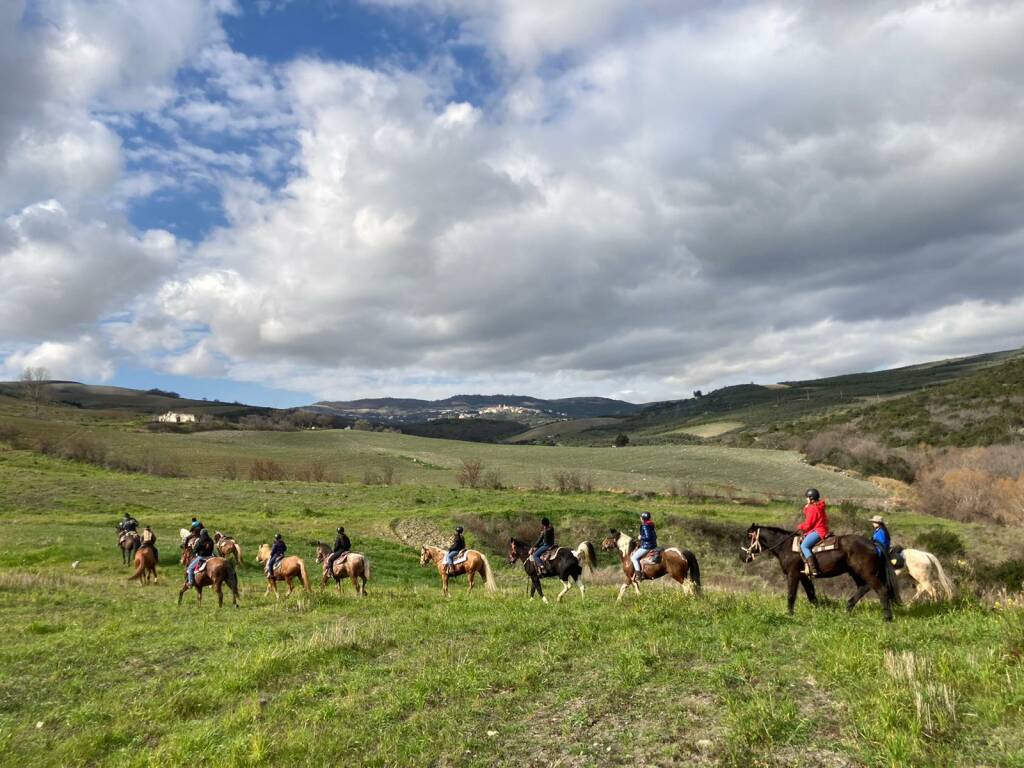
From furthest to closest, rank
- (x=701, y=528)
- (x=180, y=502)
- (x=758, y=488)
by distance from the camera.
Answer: (x=758, y=488)
(x=180, y=502)
(x=701, y=528)

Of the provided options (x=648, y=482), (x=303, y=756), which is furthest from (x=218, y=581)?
(x=648, y=482)

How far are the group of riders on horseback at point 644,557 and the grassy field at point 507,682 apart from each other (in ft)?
2.53

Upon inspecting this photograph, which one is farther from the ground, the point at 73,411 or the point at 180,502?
the point at 73,411

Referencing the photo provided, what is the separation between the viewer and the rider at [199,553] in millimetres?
18703

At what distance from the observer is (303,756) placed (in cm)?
697

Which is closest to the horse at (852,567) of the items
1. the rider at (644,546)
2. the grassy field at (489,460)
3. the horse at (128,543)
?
the rider at (644,546)

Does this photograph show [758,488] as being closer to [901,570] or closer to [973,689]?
[901,570]

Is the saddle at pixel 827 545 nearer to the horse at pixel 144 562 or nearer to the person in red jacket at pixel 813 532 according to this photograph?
the person in red jacket at pixel 813 532

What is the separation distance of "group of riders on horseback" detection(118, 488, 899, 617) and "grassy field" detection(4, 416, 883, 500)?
137ft

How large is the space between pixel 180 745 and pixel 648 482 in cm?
6139

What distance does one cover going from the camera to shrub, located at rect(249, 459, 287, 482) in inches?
2773

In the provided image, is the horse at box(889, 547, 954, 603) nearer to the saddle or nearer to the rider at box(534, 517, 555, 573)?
the saddle

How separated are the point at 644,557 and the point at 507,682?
814 centimetres

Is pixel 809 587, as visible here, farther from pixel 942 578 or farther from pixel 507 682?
pixel 507 682
